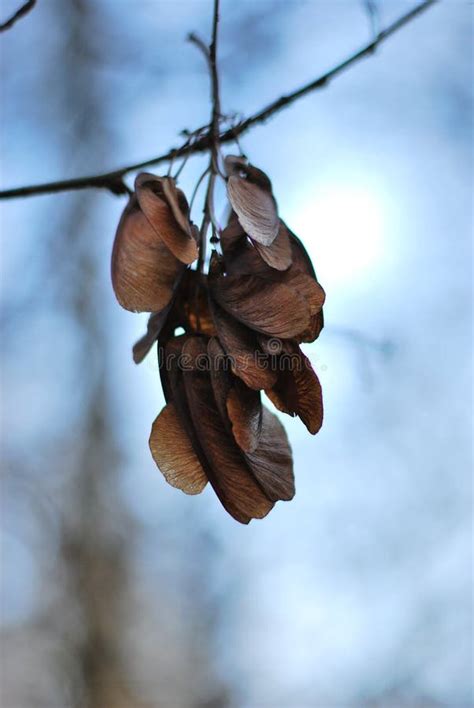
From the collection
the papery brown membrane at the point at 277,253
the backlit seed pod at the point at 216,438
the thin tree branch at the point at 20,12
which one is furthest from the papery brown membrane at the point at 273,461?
the thin tree branch at the point at 20,12

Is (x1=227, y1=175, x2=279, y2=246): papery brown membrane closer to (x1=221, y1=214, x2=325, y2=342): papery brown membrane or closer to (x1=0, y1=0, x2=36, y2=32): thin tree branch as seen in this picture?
(x1=221, y1=214, x2=325, y2=342): papery brown membrane

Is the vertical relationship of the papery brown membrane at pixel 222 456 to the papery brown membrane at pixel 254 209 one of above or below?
below

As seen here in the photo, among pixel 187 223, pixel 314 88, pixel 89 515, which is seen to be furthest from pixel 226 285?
pixel 89 515

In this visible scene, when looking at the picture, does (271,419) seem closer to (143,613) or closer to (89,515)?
(89,515)

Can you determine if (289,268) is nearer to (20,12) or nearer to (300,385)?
(300,385)

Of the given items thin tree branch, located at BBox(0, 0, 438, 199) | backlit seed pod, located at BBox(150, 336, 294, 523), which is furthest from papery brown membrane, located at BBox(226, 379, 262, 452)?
thin tree branch, located at BBox(0, 0, 438, 199)

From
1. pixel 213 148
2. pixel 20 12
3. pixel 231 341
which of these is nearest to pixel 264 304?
pixel 231 341

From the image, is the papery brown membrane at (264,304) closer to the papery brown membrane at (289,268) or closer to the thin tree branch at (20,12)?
the papery brown membrane at (289,268)

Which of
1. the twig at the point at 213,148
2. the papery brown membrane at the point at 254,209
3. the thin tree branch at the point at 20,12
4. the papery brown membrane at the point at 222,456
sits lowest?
the papery brown membrane at the point at 222,456
